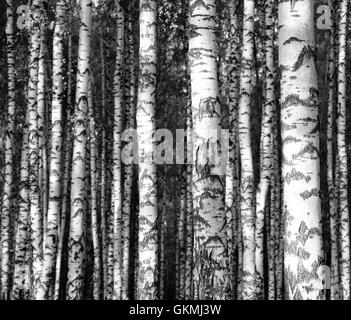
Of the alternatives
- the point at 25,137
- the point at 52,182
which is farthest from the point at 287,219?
the point at 25,137

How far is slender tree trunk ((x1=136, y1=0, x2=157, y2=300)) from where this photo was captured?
5.64m

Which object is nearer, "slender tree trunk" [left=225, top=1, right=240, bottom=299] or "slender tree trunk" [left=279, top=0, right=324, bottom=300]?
→ "slender tree trunk" [left=279, top=0, right=324, bottom=300]

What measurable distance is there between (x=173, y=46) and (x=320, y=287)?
1283 cm

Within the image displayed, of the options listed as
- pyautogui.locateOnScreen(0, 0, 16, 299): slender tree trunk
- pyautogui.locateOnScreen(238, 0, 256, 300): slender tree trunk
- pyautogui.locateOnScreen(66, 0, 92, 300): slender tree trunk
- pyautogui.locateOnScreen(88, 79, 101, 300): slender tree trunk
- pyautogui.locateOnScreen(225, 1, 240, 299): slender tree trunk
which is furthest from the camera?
pyautogui.locateOnScreen(88, 79, 101, 300): slender tree trunk

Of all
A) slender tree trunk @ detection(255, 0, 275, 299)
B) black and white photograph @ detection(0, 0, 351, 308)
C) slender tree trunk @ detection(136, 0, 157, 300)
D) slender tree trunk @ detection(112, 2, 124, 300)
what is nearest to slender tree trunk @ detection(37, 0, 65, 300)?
black and white photograph @ detection(0, 0, 351, 308)

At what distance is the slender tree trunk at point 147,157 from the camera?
5645 millimetres

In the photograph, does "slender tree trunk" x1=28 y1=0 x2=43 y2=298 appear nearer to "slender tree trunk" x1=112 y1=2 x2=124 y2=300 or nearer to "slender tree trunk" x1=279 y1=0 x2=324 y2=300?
"slender tree trunk" x1=112 y1=2 x2=124 y2=300

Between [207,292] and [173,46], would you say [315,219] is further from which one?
[173,46]

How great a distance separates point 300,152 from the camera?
11.0 feet

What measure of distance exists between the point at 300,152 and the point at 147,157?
2.70m

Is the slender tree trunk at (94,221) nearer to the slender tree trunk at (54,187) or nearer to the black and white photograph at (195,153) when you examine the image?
the black and white photograph at (195,153)

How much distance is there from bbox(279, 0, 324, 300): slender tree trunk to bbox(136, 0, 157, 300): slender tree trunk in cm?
249

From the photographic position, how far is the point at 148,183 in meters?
5.77

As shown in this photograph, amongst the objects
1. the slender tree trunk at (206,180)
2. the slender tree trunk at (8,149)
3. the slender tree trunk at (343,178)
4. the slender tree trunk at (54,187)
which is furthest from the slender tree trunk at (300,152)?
the slender tree trunk at (8,149)
